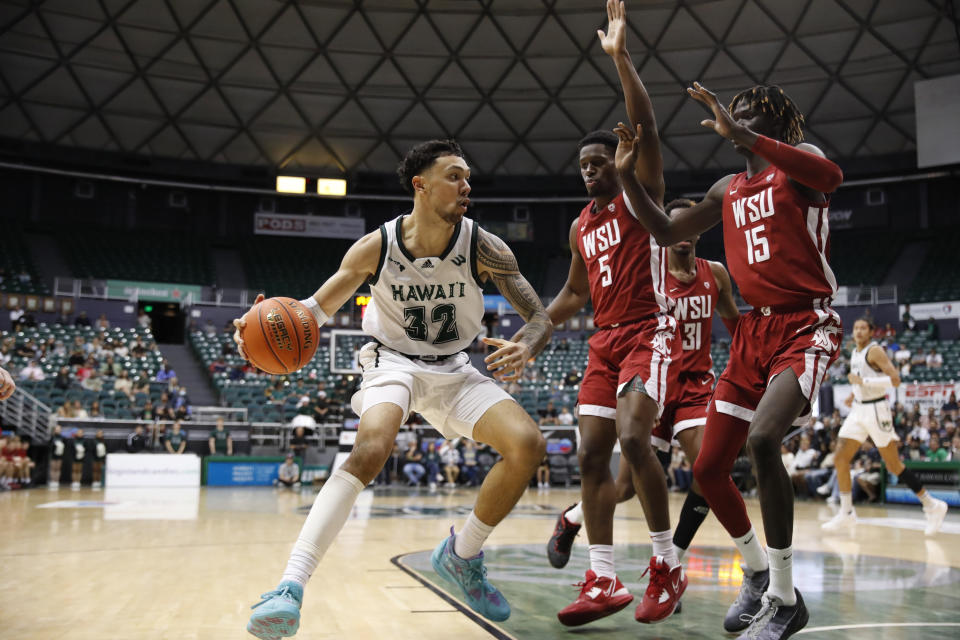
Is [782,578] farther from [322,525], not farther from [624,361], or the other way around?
[322,525]

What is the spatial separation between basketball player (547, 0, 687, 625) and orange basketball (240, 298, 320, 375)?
1.55m

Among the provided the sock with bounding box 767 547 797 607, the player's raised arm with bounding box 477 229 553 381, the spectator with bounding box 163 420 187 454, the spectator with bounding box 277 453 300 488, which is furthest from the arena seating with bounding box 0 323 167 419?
the sock with bounding box 767 547 797 607

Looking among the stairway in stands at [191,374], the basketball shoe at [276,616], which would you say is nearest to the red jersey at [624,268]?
the basketball shoe at [276,616]

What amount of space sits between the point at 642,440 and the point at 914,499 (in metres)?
12.0

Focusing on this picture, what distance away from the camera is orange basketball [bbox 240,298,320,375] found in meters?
4.00

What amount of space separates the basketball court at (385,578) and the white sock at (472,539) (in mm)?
372

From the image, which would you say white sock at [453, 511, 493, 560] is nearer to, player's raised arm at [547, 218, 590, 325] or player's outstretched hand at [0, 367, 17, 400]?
player's raised arm at [547, 218, 590, 325]

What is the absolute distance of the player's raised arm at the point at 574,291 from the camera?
16.5ft

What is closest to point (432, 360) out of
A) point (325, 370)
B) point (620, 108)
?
point (325, 370)

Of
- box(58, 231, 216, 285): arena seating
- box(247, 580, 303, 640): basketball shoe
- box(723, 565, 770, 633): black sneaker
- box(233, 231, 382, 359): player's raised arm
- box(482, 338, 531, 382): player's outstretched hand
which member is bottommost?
box(723, 565, 770, 633): black sneaker

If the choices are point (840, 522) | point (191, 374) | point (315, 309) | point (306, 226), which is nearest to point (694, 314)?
point (315, 309)

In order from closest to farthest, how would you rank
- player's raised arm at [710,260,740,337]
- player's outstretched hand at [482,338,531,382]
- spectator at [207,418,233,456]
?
player's outstretched hand at [482,338,531,382] → player's raised arm at [710,260,740,337] → spectator at [207,418,233,456]

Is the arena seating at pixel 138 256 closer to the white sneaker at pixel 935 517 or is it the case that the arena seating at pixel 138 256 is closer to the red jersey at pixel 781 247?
A: the white sneaker at pixel 935 517

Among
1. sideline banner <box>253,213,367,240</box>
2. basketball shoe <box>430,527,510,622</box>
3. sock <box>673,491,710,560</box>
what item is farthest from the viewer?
sideline banner <box>253,213,367,240</box>
